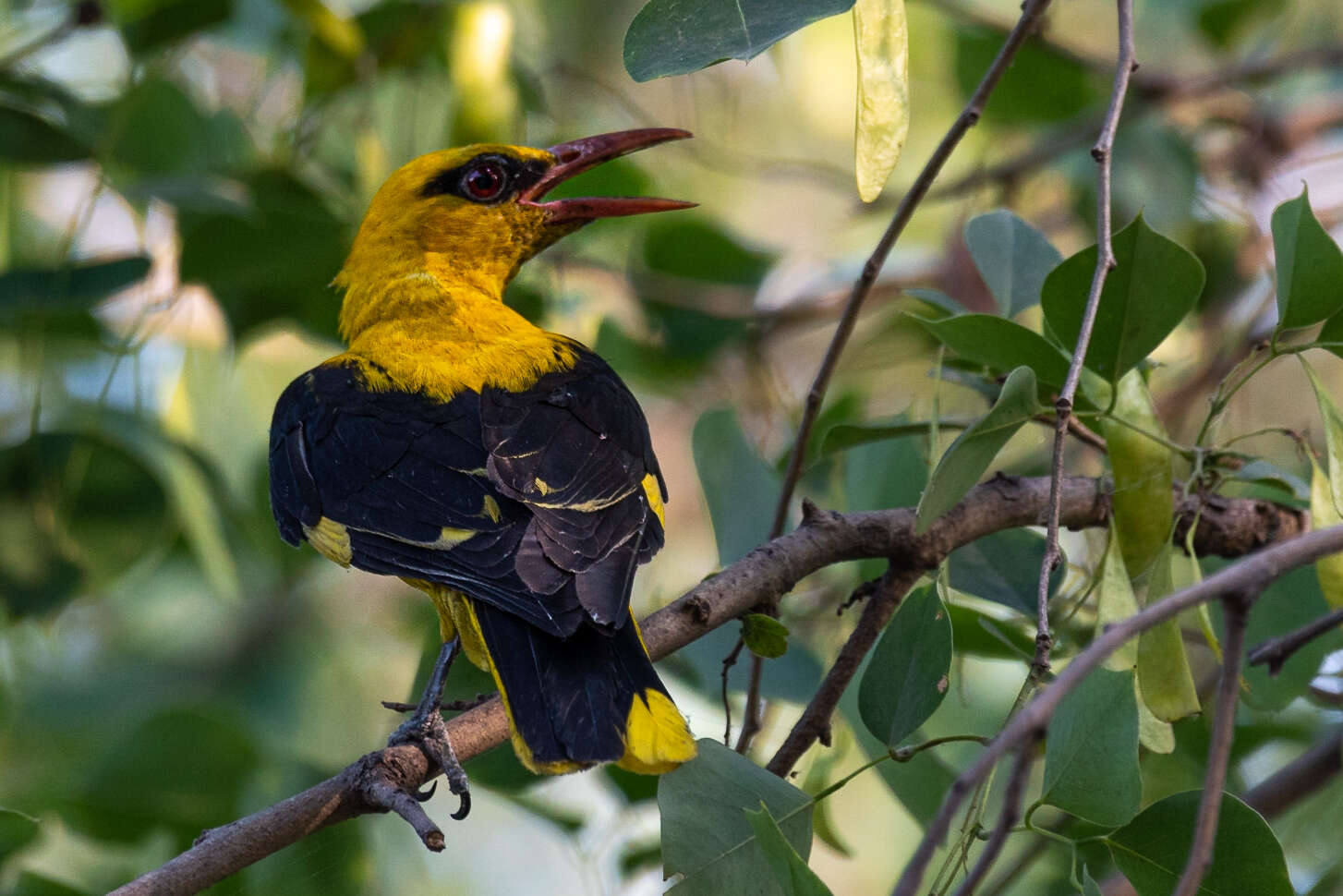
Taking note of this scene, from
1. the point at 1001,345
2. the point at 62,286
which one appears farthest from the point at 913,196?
the point at 62,286

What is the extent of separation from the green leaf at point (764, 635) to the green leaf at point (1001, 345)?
1.45ft

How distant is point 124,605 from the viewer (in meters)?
4.62

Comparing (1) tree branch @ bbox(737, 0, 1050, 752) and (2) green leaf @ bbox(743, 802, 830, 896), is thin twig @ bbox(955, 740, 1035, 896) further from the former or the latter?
(1) tree branch @ bbox(737, 0, 1050, 752)

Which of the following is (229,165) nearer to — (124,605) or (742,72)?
(124,605)

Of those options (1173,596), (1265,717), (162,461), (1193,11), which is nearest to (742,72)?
(1193,11)

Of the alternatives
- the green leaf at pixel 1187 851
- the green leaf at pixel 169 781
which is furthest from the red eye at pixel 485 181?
the green leaf at pixel 1187 851

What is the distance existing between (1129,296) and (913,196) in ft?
1.02

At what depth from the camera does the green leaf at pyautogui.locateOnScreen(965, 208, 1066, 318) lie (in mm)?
2102

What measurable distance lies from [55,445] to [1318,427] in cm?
348

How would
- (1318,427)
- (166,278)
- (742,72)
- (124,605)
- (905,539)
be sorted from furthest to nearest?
(742,72)
(124,605)
(1318,427)
(166,278)
(905,539)

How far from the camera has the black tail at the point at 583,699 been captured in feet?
5.71

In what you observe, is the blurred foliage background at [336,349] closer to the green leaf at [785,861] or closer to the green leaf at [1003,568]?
the green leaf at [1003,568]

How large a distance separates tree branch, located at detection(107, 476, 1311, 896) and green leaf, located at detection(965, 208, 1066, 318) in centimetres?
29

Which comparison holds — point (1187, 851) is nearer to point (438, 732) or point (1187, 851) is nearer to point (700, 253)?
point (438, 732)
